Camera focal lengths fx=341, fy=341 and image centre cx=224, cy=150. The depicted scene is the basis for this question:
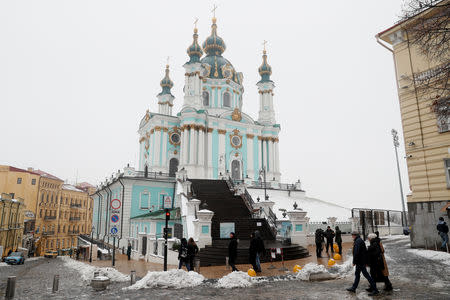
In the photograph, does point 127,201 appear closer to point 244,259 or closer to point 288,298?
point 244,259

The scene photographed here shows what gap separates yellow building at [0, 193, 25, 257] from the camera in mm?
37969

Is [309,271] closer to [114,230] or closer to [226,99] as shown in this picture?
[114,230]

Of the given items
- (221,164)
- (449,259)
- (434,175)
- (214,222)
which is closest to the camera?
(449,259)

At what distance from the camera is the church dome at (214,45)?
47500 millimetres

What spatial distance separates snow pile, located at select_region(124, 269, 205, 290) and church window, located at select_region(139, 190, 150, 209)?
22350 mm

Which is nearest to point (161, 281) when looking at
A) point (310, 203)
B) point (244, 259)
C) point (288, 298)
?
point (288, 298)

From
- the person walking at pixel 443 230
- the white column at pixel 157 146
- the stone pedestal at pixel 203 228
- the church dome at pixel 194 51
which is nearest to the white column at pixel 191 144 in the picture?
the white column at pixel 157 146

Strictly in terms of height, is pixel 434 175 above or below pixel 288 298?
above

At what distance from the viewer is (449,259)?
12539 millimetres

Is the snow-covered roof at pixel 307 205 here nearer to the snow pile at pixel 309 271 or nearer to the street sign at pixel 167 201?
the street sign at pixel 167 201

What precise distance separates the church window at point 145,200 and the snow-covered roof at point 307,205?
998 centimetres

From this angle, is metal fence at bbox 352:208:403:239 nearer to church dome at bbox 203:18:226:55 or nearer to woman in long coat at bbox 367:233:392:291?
woman in long coat at bbox 367:233:392:291

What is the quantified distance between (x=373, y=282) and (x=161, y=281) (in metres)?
5.75

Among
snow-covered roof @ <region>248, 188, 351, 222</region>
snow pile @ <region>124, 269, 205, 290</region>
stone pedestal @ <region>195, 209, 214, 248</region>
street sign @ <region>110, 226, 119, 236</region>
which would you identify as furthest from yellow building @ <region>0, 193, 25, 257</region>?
snow pile @ <region>124, 269, 205, 290</region>
